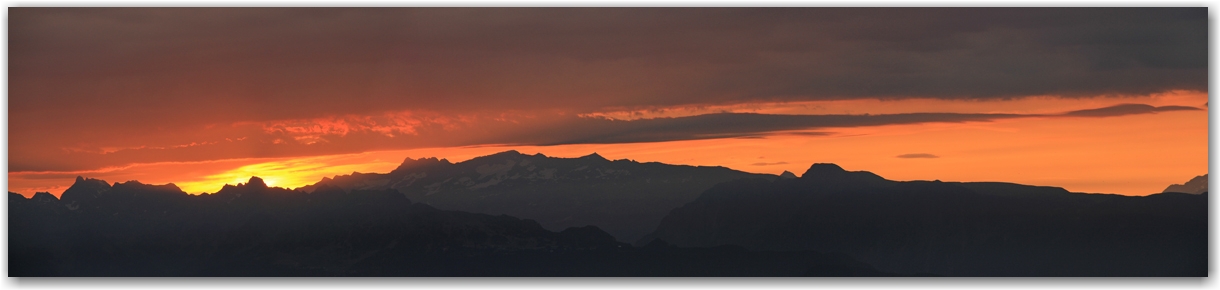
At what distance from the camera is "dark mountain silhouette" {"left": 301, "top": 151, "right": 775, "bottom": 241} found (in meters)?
14.4

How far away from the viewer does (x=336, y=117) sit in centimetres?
1477

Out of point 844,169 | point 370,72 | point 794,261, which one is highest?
point 370,72

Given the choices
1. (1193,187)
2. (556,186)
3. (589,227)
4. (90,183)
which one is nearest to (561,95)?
(556,186)

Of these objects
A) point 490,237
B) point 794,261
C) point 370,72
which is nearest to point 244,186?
point 370,72

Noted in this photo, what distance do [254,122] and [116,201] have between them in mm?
1740

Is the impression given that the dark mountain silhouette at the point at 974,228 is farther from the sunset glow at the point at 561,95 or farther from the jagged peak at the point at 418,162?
the jagged peak at the point at 418,162

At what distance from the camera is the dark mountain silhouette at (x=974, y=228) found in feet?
46.8

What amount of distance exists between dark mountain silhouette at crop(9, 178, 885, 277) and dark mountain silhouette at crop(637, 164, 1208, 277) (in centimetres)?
23

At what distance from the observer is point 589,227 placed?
14.5m

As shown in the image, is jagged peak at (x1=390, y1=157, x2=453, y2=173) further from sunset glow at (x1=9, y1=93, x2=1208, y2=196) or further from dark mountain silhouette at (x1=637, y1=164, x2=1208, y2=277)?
dark mountain silhouette at (x1=637, y1=164, x2=1208, y2=277)

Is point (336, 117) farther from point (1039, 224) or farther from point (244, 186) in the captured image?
point (1039, 224)

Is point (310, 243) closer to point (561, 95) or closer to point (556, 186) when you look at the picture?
point (556, 186)

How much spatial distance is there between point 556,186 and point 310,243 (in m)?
2.80

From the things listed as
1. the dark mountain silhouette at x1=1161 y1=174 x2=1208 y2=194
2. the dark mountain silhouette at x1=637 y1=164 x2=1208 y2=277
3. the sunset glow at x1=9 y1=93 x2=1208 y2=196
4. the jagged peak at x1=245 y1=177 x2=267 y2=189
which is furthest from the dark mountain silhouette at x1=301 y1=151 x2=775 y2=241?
the dark mountain silhouette at x1=1161 y1=174 x2=1208 y2=194
